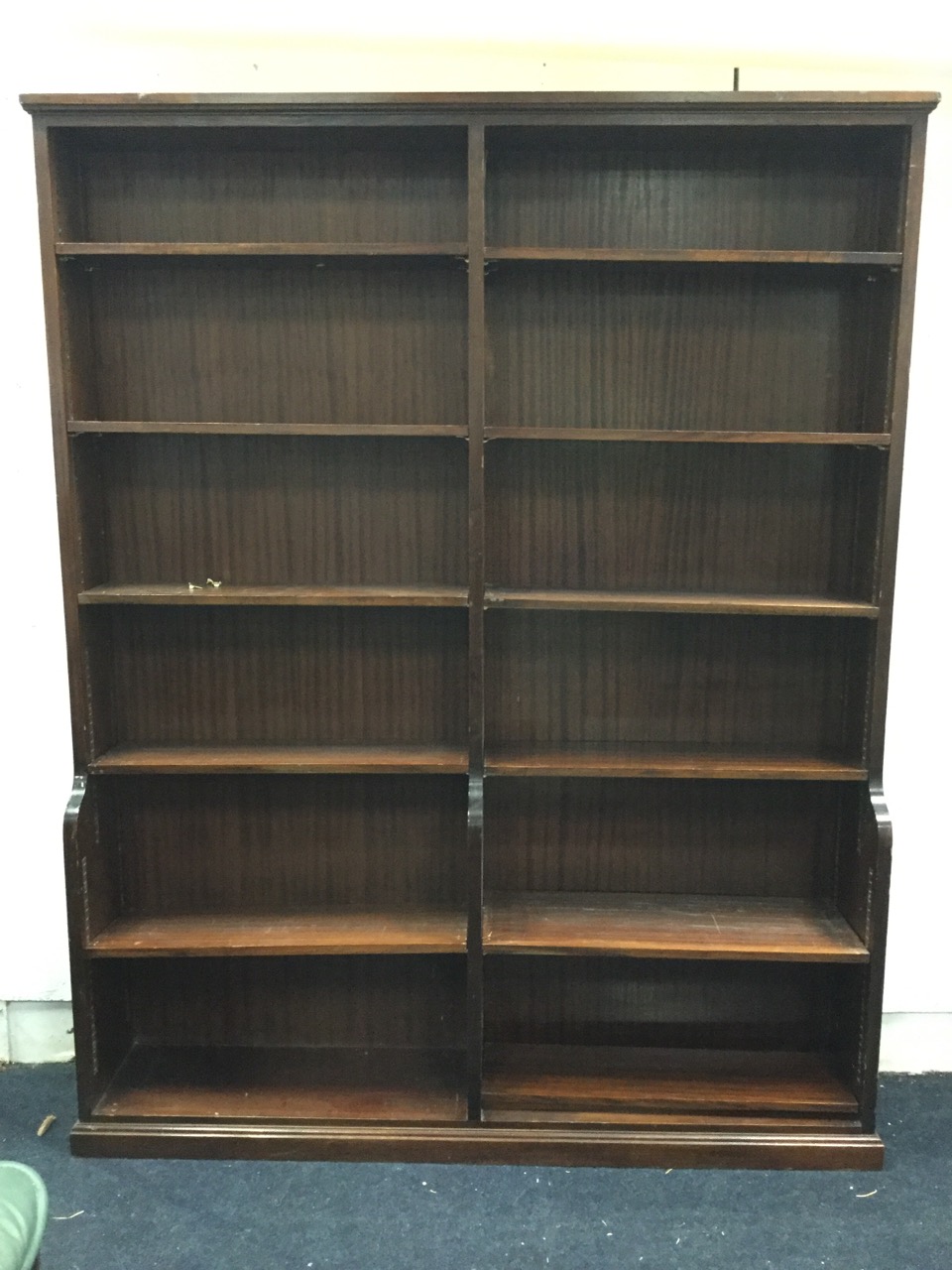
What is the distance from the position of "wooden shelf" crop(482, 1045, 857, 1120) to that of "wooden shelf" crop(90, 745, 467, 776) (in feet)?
2.50

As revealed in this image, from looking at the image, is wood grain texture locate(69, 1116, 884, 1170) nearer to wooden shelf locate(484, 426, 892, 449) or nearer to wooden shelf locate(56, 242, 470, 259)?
wooden shelf locate(484, 426, 892, 449)

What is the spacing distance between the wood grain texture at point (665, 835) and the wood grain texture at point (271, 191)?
4.21 ft

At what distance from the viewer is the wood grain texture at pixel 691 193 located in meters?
1.96

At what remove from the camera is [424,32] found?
2.00 m

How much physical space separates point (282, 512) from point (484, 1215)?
4.96 feet

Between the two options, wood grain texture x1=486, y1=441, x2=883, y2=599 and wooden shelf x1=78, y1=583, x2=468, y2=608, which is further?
wood grain texture x1=486, y1=441, x2=883, y2=599

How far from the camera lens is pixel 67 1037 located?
237 centimetres

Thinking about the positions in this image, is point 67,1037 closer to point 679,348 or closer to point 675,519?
point 675,519

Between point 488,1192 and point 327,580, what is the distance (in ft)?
4.37

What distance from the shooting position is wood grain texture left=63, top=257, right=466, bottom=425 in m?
2.02

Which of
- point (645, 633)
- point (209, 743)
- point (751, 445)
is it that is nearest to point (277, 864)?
point (209, 743)

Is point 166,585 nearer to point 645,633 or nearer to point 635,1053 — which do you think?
point 645,633

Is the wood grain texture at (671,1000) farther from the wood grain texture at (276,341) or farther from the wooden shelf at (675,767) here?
the wood grain texture at (276,341)

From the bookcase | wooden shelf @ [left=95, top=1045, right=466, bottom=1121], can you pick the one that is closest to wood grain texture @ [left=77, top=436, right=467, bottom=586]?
the bookcase
